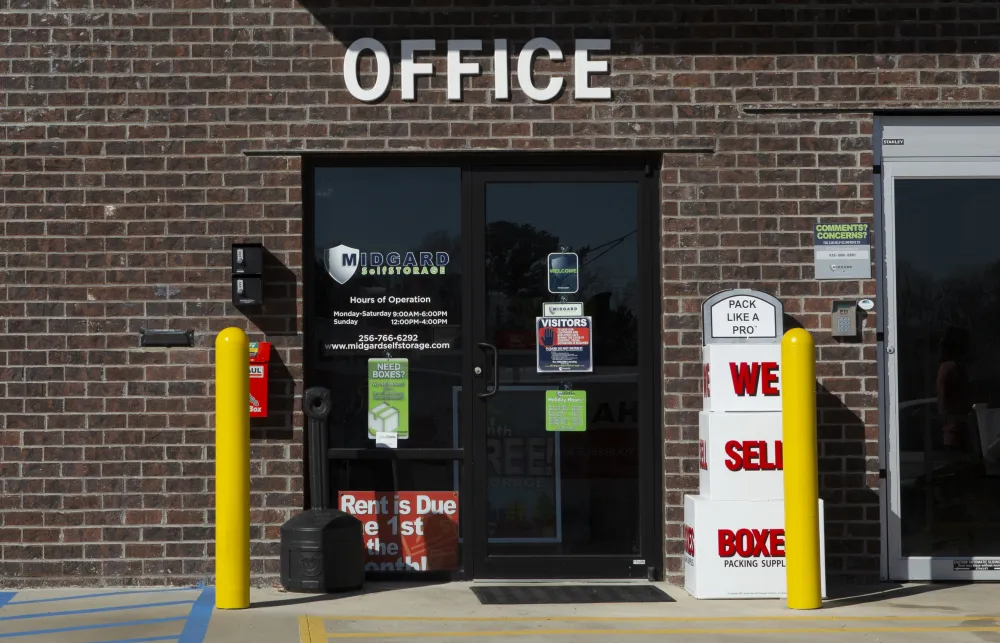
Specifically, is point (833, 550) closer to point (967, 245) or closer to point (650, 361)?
point (650, 361)

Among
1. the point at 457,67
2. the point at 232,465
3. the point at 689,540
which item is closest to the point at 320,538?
the point at 232,465

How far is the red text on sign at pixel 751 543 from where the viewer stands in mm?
7074

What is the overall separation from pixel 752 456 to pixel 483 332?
1922 millimetres

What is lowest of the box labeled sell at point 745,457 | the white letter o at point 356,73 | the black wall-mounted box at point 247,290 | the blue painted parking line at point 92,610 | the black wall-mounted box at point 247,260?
the blue painted parking line at point 92,610

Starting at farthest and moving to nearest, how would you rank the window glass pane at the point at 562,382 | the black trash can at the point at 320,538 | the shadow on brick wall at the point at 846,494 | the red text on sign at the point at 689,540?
the window glass pane at the point at 562,382 < the shadow on brick wall at the point at 846,494 < the red text on sign at the point at 689,540 < the black trash can at the point at 320,538

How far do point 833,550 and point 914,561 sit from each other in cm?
57

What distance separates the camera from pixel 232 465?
262 inches

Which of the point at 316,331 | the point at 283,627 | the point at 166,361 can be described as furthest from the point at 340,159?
the point at 283,627

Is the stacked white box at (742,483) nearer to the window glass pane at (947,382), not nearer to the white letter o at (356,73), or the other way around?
the window glass pane at (947,382)

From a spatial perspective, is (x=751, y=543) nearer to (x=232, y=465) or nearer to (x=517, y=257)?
(x=517, y=257)

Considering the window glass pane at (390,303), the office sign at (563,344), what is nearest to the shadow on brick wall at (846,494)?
the office sign at (563,344)

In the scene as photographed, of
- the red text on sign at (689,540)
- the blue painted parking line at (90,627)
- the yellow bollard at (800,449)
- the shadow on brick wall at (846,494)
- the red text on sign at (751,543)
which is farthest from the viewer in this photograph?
the shadow on brick wall at (846,494)

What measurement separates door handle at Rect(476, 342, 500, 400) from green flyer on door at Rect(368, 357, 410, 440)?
0.52 m

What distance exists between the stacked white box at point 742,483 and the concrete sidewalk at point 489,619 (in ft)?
0.58
